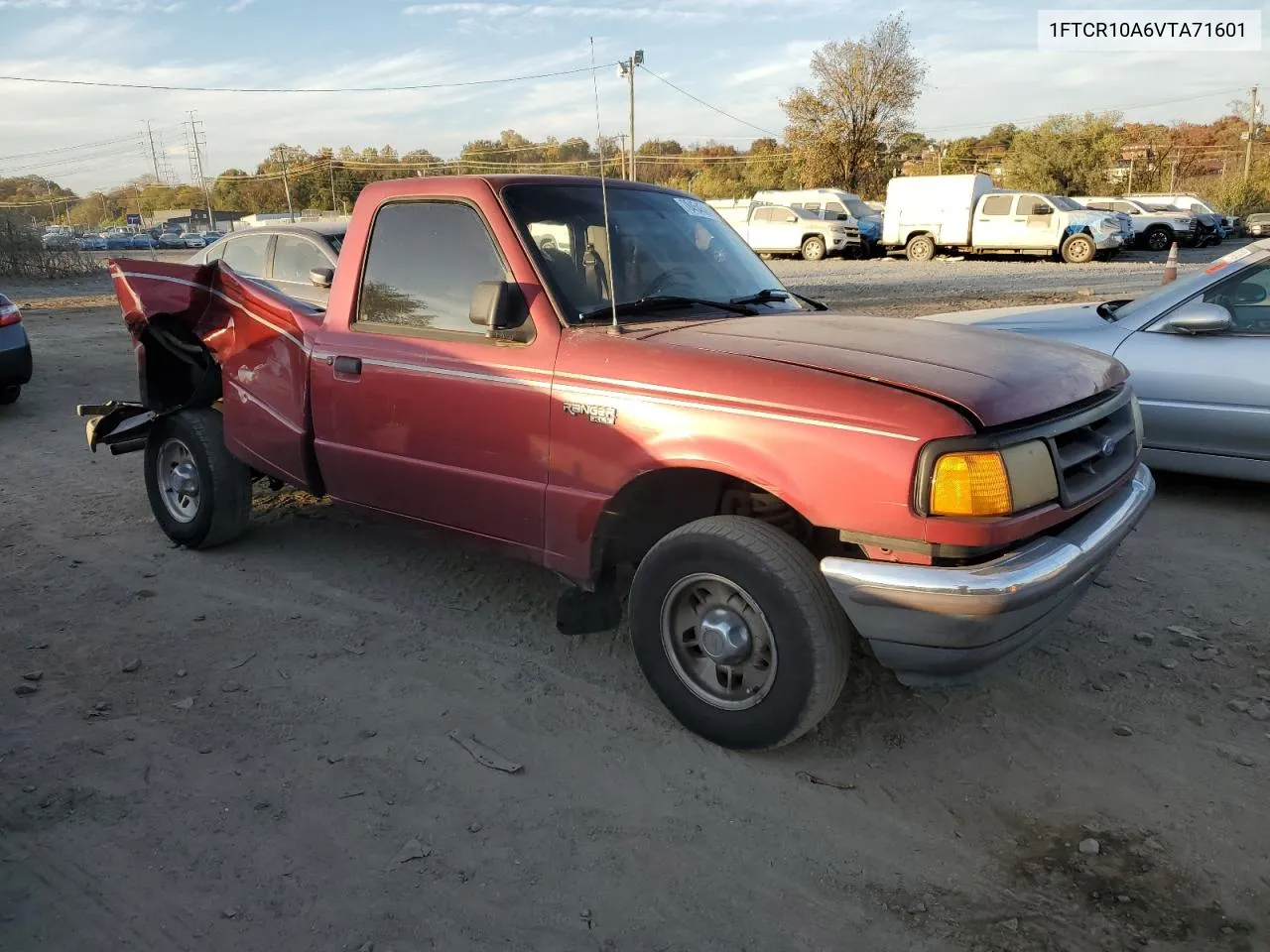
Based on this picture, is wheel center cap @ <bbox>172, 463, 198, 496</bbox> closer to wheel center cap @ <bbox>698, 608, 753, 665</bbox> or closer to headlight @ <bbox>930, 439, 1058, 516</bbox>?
wheel center cap @ <bbox>698, 608, 753, 665</bbox>

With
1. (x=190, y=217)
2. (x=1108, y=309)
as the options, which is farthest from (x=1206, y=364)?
(x=190, y=217)

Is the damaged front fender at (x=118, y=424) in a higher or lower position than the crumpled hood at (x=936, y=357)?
lower

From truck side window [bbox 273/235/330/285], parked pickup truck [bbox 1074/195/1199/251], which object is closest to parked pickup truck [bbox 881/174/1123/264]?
parked pickup truck [bbox 1074/195/1199/251]

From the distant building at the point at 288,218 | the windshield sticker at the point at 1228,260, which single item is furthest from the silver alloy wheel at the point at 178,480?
the windshield sticker at the point at 1228,260

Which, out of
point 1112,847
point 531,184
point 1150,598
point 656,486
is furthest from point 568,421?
point 1150,598

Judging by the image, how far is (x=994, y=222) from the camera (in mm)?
26922

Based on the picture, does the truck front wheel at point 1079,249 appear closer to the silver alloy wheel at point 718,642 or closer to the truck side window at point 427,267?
the truck side window at point 427,267

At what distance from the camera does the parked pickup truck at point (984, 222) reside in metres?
25.4

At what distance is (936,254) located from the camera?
1148 inches

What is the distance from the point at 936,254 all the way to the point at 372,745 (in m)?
29.0

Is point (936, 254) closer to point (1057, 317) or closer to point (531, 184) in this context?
point (1057, 317)

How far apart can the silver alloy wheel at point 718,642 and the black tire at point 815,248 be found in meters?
28.5

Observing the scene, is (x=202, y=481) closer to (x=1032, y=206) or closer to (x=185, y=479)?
(x=185, y=479)

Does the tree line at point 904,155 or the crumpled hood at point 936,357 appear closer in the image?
the crumpled hood at point 936,357
